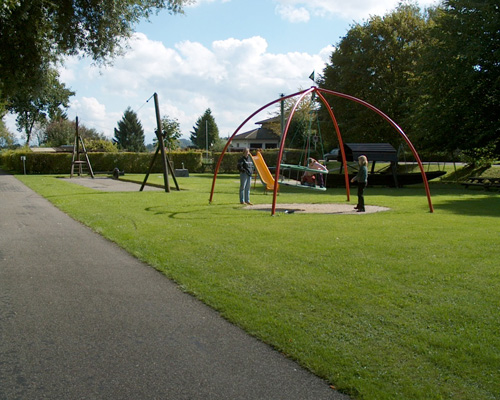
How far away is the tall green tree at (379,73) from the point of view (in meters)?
38.9

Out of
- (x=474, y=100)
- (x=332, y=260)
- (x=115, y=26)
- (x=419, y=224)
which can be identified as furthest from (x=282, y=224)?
(x=474, y=100)

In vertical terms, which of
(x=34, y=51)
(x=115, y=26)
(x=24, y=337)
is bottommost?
(x=24, y=337)

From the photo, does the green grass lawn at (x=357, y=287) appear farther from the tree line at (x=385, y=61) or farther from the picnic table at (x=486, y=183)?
the picnic table at (x=486, y=183)

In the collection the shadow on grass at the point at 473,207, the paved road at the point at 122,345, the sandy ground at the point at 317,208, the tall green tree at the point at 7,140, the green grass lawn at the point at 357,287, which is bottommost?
the paved road at the point at 122,345

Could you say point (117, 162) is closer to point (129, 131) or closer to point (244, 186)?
point (244, 186)

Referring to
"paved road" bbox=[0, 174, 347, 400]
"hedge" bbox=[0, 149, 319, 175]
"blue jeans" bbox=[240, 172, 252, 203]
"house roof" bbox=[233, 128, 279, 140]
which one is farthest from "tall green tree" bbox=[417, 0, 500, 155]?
"house roof" bbox=[233, 128, 279, 140]

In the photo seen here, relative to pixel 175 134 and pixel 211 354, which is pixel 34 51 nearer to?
pixel 211 354

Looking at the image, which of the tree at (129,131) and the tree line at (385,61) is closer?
the tree line at (385,61)

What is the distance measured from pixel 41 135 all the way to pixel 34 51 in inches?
3890

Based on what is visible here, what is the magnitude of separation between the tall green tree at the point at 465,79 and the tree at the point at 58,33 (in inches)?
692

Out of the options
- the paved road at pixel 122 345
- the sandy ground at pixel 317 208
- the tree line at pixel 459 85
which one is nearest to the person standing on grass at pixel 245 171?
the sandy ground at pixel 317 208

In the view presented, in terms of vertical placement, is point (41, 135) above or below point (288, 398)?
above

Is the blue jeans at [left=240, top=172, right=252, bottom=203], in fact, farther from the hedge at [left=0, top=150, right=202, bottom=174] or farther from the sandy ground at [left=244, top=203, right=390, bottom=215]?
the hedge at [left=0, top=150, right=202, bottom=174]

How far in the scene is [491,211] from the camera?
14414 mm
